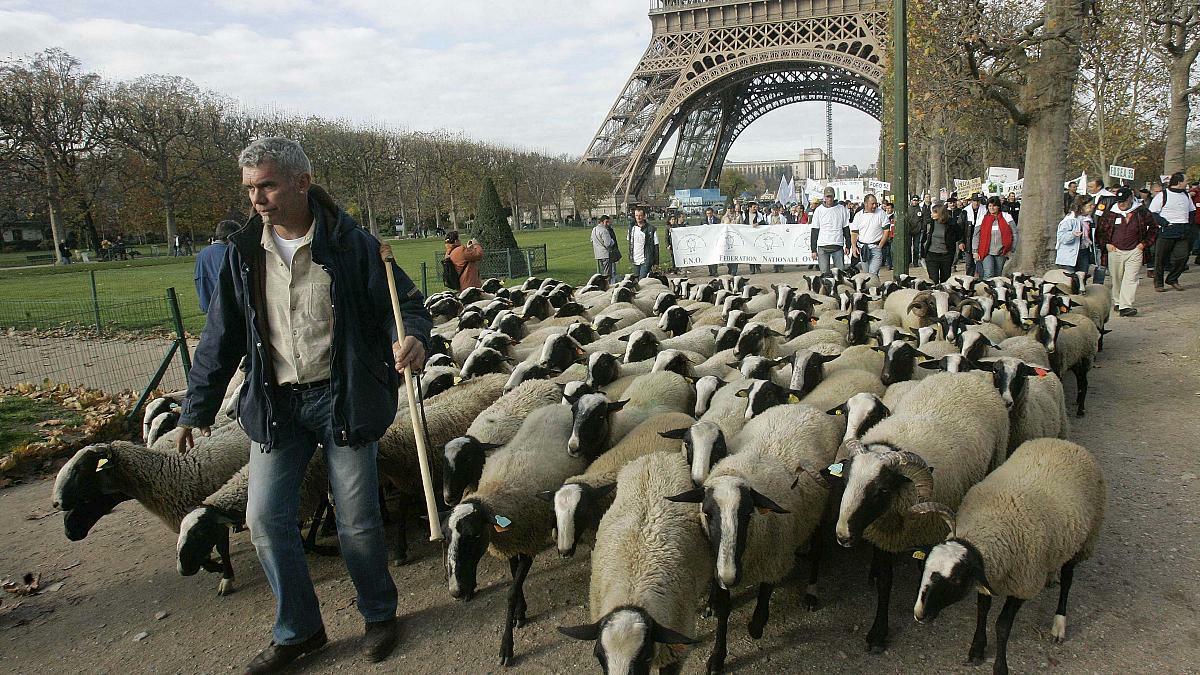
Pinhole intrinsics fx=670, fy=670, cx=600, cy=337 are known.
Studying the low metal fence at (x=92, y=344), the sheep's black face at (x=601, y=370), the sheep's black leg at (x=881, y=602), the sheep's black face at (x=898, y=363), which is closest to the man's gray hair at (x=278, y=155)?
the sheep's black face at (x=601, y=370)

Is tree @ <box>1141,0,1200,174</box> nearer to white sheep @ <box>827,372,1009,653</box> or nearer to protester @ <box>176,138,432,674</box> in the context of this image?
white sheep @ <box>827,372,1009,653</box>

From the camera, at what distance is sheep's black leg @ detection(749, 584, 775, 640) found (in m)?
3.81

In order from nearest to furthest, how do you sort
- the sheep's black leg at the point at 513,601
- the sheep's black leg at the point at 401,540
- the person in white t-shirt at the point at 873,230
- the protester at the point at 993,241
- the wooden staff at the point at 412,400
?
the wooden staff at the point at 412,400
the sheep's black leg at the point at 513,601
the sheep's black leg at the point at 401,540
the protester at the point at 993,241
the person in white t-shirt at the point at 873,230

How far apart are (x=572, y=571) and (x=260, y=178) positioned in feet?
10.2

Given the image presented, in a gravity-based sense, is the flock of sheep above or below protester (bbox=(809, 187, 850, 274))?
below

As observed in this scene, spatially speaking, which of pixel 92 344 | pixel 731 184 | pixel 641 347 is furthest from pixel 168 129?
pixel 731 184

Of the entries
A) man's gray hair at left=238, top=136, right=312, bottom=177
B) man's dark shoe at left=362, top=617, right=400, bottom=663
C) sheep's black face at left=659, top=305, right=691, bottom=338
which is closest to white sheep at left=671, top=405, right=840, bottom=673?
man's dark shoe at left=362, top=617, right=400, bottom=663

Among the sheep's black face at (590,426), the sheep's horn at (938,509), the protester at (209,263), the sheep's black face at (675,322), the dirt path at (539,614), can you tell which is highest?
the protester at (209,263)

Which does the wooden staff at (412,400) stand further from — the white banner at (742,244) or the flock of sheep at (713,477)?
the white banner at (742,244)

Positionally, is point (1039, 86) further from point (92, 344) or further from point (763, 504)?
point (92, 344)

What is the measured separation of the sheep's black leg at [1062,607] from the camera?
11.8 feet

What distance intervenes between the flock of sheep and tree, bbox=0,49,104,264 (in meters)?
40.8

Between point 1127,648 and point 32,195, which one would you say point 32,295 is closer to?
point 32,195

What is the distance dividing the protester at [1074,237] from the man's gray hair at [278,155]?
529 inches
